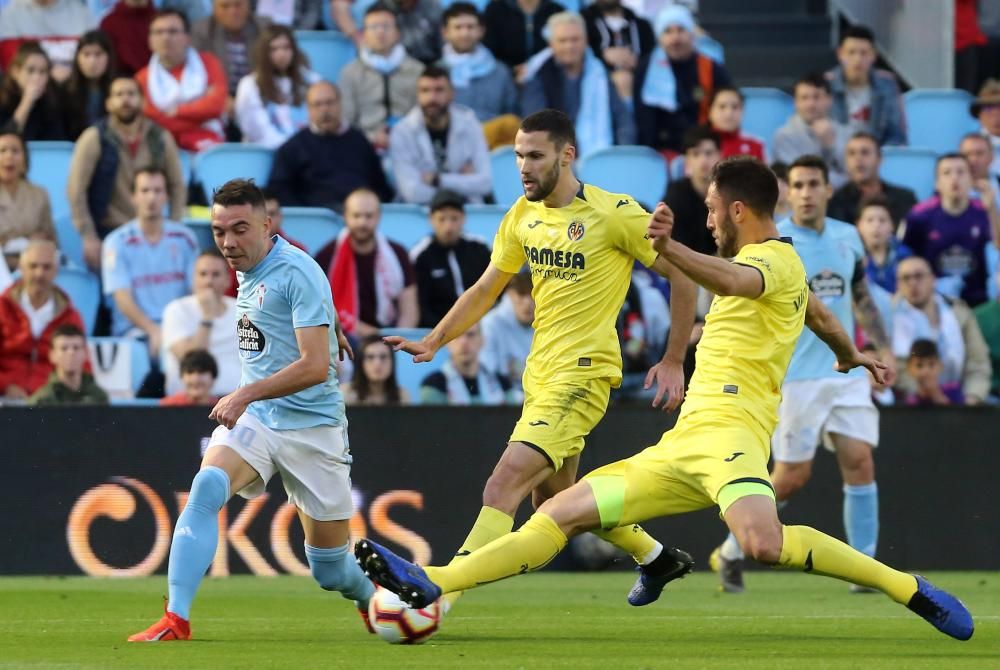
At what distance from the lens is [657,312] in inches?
524

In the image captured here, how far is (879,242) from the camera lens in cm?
1385

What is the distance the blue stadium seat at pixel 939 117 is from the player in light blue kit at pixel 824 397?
6.88 meters

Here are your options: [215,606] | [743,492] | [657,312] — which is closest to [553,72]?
[657,312]

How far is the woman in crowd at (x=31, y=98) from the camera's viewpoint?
45.2 feet

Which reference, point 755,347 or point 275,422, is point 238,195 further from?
point 755,347

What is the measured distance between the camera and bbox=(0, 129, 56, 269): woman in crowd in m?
13.0

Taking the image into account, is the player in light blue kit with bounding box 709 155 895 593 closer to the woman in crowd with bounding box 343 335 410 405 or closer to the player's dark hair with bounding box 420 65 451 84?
the woman in crowd with bounding box 343 335 410 405

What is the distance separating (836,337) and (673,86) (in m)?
8.05

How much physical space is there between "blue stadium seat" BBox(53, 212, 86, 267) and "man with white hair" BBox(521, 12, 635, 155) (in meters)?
3.95

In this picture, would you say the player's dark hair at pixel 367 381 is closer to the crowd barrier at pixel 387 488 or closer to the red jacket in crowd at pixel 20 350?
the crowd barrier at pixel 387 488

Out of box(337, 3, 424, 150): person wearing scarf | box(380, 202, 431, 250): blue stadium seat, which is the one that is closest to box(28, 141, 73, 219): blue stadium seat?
box(337, 3, 424, 150): person wearing scarf

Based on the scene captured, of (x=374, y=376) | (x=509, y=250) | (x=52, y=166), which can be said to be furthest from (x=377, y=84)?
(x=509, y=250)

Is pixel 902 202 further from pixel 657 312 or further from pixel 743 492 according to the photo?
pixel 743 492

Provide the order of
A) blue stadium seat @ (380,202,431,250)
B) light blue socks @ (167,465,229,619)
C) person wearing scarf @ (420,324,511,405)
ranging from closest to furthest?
light blue socks @ (167,465,229,619) < person wearing scarf @ (420,324,511,405) < blue stadium seat @ (380,202,431,250)
